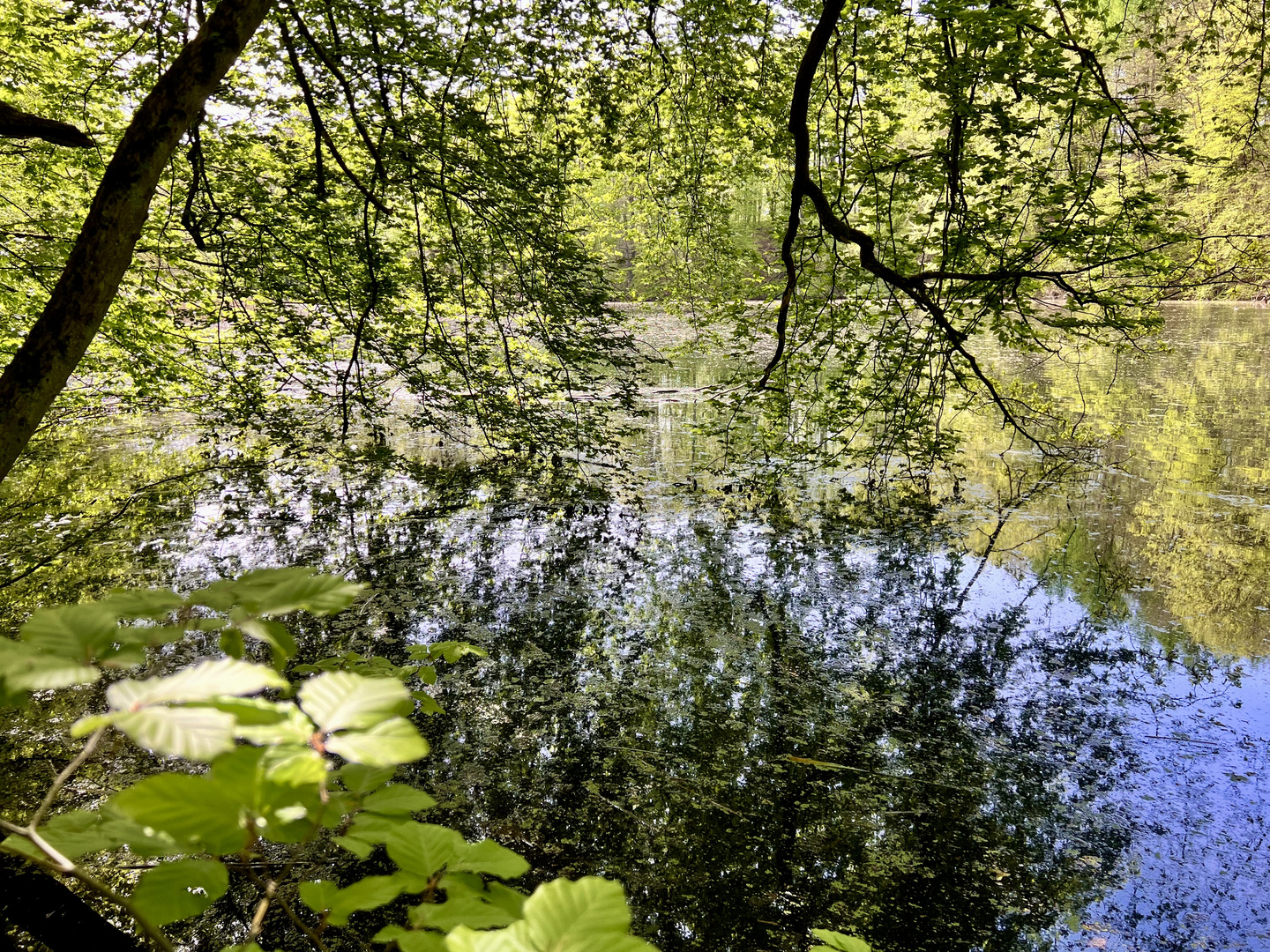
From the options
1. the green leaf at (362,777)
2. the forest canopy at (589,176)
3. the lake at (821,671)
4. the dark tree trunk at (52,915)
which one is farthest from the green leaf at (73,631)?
the forest canopy at (589,176)

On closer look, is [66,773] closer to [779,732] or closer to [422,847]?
[422,847]

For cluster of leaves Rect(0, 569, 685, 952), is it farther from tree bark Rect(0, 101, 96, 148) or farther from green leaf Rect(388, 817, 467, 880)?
tree bark Rect(0, 101, 96, 148)

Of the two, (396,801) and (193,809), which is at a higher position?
(193,809)

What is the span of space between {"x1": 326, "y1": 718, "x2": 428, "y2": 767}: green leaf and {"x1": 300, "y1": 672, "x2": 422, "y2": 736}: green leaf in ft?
0.04

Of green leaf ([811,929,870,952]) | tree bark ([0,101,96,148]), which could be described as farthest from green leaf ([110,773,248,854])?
tree bark ([0,101,96,148])

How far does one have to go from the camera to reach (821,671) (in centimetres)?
422

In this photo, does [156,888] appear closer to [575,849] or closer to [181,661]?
[575,849]

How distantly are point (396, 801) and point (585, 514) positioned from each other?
6076 millimetres

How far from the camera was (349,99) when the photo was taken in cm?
392

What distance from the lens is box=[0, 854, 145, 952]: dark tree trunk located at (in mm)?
1876

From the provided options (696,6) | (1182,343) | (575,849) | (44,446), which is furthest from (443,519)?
(1182,343)

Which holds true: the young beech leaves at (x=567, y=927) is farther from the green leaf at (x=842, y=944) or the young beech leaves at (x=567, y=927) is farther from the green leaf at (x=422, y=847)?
the green leaf at (x=842, y=944)

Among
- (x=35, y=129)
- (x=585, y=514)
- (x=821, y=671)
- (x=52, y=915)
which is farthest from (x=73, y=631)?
(x=585, y=514)

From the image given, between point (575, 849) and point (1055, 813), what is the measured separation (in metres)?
2.16
